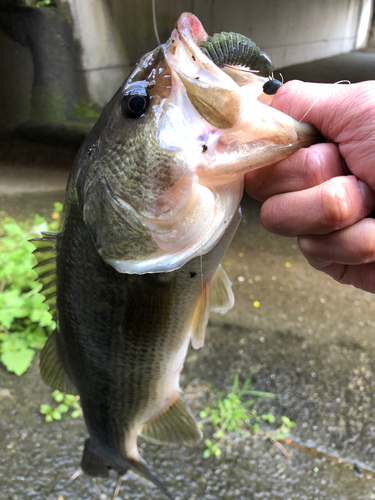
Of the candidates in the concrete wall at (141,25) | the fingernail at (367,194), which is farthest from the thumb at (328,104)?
the concrete wall at (141,25)

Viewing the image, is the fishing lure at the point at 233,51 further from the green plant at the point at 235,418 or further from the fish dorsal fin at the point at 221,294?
the green plant at the point at 235,418

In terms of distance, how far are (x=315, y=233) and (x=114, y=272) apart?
530 millimetres

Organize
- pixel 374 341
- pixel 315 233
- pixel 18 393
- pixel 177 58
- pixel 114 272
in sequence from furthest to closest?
1. pixel 374 341
2. pixel 18 393
3. pixel 114 272
4. pixel 315 233
5. pixel 177 58

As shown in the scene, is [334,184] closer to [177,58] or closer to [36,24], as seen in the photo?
[177,58]

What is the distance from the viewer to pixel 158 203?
684 mm

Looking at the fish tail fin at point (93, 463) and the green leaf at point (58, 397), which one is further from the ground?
the fish tail fin at point (93, 463)

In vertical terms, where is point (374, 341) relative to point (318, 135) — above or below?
below

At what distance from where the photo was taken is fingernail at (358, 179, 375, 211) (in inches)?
26.6

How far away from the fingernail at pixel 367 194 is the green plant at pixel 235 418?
1.73 metres

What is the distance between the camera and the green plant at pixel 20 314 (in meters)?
2.30

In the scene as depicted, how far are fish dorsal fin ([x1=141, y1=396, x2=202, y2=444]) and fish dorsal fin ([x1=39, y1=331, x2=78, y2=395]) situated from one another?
0.38 m

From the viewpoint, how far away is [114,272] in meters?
0.94

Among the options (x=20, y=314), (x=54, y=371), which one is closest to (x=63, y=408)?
(x=20, y=314)

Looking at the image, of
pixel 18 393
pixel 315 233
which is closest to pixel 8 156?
pixel 18 393
